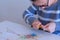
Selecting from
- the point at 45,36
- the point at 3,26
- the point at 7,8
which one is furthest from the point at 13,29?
the point at 7,8

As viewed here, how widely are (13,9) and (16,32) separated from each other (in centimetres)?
93

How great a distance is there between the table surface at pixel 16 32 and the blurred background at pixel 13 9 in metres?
0.70

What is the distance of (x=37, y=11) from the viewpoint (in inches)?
41.9

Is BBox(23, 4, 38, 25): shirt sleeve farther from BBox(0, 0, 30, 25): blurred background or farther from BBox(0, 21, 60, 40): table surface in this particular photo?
BBox(0, 0, 30, 25): blurred background

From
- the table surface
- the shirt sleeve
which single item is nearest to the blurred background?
the shirt sleeve

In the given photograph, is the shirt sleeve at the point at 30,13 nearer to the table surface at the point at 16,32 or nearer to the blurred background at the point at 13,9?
the table surface at the point at 16,32

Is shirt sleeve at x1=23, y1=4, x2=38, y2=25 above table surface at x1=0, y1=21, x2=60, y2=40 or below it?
above

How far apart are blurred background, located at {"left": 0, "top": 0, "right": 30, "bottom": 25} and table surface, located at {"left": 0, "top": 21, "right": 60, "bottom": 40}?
0.70m

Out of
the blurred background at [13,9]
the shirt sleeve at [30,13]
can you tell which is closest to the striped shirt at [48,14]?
the shirt sleeve at [30,13]

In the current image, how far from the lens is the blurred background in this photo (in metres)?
1.68

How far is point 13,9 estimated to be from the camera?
5.81ft

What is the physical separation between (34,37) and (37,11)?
12.0 inches

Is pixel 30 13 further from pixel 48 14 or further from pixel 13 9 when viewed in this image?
pixel 13 9

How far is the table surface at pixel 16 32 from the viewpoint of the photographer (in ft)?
2.62
